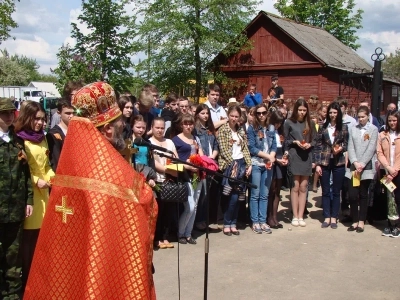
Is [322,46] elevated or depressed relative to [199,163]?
elevated

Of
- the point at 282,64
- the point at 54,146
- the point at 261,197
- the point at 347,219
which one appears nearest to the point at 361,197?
the point at 347,219

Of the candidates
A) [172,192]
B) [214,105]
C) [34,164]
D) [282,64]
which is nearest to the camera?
[34,164]

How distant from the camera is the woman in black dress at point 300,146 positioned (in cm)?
773

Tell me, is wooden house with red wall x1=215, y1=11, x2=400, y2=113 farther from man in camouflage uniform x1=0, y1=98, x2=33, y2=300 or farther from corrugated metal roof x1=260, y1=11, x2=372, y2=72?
man in camouflage uniform x1=0, y1=98, x2=33, y2=300

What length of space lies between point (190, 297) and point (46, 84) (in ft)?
224

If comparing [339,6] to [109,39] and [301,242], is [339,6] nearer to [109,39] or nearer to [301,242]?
[109,39]

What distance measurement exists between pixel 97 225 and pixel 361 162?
5708 millimetres

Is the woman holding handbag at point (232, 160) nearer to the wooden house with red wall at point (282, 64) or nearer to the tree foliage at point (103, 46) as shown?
the tree foliage at point (103, 46)

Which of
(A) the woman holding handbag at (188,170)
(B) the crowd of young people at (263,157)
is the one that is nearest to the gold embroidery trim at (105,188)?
(B) the crowd of young people at (263,157)

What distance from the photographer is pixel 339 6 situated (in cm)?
3753

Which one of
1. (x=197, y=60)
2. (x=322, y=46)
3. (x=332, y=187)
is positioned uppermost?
(x=322, y=46)

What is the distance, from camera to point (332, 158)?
7816 millimetres

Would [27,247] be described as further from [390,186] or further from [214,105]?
[390,186]

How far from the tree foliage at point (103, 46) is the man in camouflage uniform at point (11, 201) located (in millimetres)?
8750
